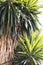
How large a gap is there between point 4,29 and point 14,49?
40cm

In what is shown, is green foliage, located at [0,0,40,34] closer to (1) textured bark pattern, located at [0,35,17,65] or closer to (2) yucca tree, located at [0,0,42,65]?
(2) yucca tree, located at [0,0,42,65]

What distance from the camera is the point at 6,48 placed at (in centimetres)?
334

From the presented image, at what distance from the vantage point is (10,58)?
338cm

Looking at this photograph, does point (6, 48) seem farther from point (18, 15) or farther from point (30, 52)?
point (18, 15)

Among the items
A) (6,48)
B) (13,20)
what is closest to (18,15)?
(13,20)

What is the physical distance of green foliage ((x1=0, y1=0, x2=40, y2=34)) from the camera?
10.7 ft

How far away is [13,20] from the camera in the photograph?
328 cm

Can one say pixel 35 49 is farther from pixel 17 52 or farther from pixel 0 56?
pixel 0 56

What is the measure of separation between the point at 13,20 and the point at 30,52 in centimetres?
59


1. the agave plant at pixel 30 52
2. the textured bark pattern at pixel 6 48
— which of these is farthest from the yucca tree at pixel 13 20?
the agave plant at pixel 30 52

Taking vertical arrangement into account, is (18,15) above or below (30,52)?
above

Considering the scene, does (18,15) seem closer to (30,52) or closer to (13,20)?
(13,20)

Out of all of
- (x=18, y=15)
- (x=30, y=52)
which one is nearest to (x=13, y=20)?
(x=18, y=15)

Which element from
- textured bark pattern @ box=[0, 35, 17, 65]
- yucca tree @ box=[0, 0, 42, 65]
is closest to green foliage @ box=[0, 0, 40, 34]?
yucca tree @ box=[0, 0, 42, 65]
